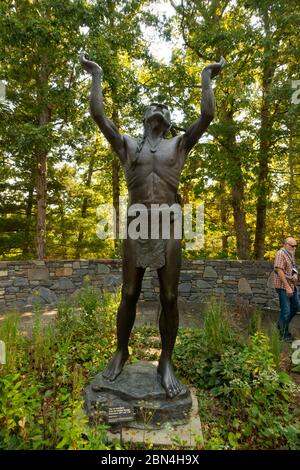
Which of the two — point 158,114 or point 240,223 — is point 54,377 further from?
point 240,223

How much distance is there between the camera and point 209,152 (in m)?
8.40

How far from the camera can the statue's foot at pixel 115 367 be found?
2520 mm

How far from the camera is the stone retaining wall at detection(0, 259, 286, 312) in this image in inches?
266

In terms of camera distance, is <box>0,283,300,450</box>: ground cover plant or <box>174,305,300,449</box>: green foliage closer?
<box>0,283,300,450</box>: ground cover plant

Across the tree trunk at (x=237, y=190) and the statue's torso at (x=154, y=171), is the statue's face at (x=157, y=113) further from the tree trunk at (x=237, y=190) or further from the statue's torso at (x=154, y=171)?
the tree trunk at (x=237, y=190)

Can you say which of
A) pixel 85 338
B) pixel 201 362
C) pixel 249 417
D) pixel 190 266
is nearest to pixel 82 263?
pixel 190 266

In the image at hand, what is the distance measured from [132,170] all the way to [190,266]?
5.12 m

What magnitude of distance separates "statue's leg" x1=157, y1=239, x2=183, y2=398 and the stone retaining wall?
430 centimetres

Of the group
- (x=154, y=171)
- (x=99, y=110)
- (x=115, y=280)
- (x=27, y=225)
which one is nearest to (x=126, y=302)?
(x=154, y=171)

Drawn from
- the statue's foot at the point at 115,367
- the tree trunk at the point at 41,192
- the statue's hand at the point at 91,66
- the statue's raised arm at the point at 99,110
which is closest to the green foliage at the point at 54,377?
the statue's foot at the point at 115,367

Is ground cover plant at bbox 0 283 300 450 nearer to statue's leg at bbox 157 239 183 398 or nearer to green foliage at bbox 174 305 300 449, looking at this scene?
green foliage at bbox 174 305 300 449

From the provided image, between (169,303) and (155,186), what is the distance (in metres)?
0.92

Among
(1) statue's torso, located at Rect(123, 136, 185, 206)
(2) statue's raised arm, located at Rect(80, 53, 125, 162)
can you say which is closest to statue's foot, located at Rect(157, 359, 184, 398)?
(1) statue's torso, located at Rect(123, 136, 185, 206)

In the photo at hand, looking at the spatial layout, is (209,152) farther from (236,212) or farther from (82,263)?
(82,263)
